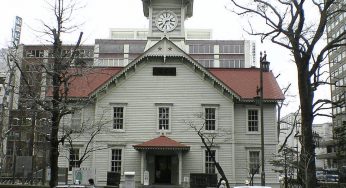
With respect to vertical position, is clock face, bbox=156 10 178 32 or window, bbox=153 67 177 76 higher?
clock face, bbox=156 10 178 32

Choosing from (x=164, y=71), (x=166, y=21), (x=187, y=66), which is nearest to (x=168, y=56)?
(x=164, y=71)

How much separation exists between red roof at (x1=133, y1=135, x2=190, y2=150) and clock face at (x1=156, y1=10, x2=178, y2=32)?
11495 mm

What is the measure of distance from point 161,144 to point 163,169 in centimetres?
309

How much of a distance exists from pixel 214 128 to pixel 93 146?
9605 millimetres

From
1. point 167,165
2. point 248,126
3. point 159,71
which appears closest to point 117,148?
point 167,165

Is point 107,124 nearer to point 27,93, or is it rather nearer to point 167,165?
point 167,165

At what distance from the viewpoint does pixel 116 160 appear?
3459cm

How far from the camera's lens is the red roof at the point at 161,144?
32531 mm

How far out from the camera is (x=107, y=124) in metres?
34.8

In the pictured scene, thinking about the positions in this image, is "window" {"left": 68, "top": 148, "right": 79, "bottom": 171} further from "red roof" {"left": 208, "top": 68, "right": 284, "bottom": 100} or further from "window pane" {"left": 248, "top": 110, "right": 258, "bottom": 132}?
"window pane" {"left": 248, "top": 110, "right": 258, "bottom": 132}

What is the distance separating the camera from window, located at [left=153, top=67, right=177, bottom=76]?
35594mm

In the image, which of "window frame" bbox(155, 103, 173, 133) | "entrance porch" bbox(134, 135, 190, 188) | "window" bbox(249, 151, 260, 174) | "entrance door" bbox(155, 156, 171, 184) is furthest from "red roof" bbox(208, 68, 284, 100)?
"entrance door" bbox(155, 156, 171, 184)

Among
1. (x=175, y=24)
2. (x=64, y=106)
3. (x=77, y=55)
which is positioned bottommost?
(x=64, y=106)

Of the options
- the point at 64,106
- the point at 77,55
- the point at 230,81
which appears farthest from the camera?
the point at 230,81
